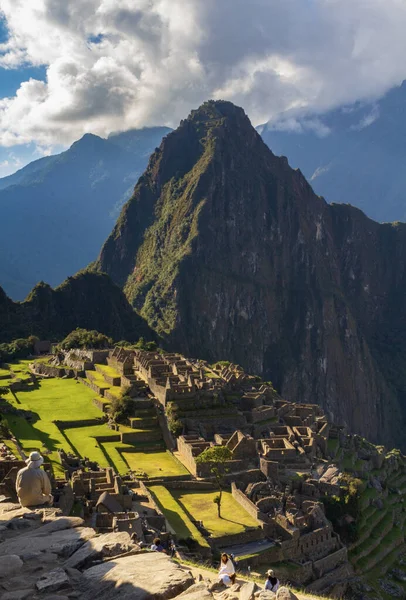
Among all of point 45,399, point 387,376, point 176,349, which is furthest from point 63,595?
point 387,376

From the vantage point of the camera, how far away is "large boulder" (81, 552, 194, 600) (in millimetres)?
11734

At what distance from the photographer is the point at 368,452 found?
56.2 m

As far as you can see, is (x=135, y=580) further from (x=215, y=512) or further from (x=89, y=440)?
(x=89, y=440)

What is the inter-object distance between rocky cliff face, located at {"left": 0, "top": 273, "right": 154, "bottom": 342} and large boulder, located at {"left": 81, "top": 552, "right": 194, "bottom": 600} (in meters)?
85.5

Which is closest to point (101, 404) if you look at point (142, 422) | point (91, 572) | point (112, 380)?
point (142, 422)

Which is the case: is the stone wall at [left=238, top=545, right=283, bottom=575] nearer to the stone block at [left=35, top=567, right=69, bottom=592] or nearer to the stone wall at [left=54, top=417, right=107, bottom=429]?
the stone block at [left=35, top=567, right=69, bottom=592]

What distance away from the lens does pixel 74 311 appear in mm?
115625

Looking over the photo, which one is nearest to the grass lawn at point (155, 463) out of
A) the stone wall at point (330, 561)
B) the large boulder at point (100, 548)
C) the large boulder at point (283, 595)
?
the stone wall at point (330, 561)

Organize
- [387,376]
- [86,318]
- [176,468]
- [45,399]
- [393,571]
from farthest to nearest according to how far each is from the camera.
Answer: [387,376]
[86,318]
[45,399]
[176,468]
[393,571]

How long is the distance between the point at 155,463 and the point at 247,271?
124921 mm

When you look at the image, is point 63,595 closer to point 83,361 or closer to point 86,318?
point 83,361

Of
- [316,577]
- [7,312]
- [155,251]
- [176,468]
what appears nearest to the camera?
[316,577]

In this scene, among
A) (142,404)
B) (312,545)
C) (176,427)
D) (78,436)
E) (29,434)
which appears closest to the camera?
(312,545)

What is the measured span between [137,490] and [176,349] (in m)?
92.1
